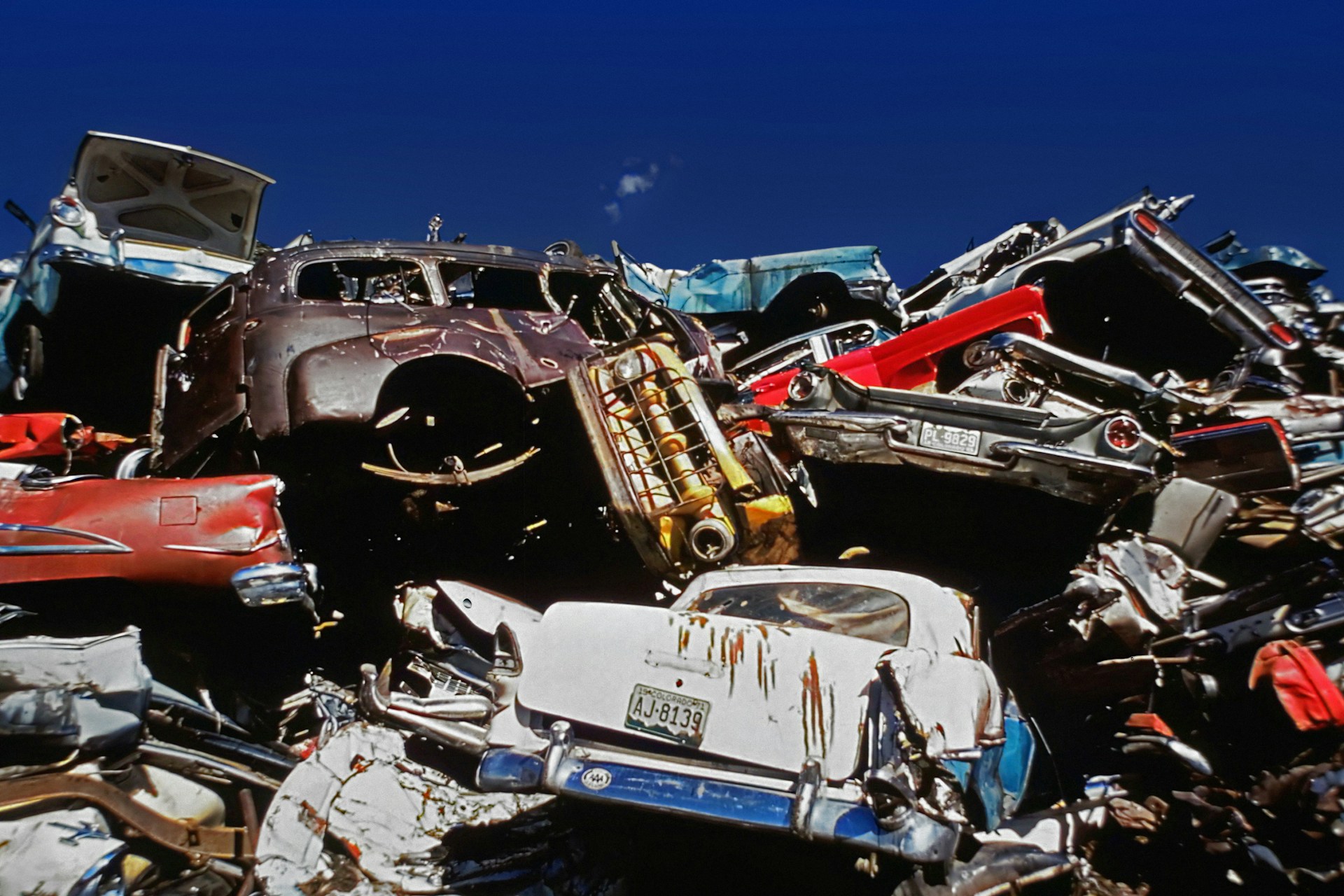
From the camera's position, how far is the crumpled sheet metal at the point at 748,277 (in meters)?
10.4

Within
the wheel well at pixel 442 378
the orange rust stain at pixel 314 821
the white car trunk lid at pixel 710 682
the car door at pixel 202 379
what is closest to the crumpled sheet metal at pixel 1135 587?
the white car trunk lid at pixel 710 682

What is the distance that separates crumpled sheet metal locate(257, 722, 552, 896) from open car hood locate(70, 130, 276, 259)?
5.51 meters

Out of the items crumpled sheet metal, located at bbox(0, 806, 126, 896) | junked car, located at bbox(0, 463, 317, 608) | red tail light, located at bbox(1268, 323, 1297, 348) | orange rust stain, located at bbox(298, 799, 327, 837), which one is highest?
red tail light, located at bbox(1268, 323, 1297, 348)

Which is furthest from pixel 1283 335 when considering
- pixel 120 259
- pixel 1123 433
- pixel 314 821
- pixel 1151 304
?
pixel 120 259

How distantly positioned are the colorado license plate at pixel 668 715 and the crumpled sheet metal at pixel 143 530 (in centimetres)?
238

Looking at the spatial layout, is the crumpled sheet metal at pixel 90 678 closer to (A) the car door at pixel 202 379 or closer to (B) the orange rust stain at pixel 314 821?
(B) the orange rust stain at pixel 314 821

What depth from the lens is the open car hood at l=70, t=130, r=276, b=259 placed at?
7438 millimetres

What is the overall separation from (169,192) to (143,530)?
480 cm

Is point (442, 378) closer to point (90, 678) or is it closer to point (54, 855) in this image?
point (90, 678)

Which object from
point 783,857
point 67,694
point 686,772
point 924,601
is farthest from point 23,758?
point 924,601

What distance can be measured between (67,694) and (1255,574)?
20.7 ft

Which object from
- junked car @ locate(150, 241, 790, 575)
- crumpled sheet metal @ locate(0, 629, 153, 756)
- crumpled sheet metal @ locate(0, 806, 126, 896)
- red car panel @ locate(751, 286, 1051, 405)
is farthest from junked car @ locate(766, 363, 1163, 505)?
crumpled sheet metal @ locate(0, 806, 126, 896)

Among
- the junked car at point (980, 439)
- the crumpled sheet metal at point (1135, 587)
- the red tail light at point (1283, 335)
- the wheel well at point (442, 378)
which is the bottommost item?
the crumpled sheet metal at point (1135, 587)

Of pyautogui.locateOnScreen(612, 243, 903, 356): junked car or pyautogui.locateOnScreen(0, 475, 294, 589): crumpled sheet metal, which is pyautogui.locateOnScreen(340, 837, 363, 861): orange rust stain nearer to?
pyautogui.locateOnScreen(0, 475, 294, 589): crumpled sheet metal
